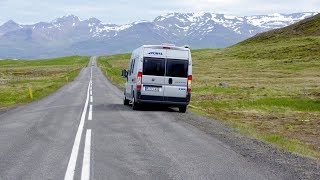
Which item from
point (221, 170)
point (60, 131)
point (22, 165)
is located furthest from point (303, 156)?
point (60, 131)

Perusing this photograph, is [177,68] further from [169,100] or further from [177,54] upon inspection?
Result: [169,100]

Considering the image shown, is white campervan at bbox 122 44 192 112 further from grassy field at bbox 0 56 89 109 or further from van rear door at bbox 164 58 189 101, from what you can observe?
grassy field at bbox 0 56 89 109

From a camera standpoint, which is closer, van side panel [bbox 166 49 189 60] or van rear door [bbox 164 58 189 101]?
van rear door [bbox 164 58 189 101]

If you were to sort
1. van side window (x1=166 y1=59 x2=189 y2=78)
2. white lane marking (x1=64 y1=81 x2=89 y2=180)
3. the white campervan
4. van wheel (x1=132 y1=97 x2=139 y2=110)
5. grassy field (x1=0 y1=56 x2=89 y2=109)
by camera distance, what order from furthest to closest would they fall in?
grassy field (x1=0 y1=56 x2=89 y2=109), van wheel (x1=132 y1=97 x2=139 y2=110), van side window (x1=166 y1=59 x2=189 y2=78), the white campervan, white lane marking (x1=64 y1=81 x2=89 y2=180)

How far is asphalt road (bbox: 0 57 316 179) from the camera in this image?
8.76 meters

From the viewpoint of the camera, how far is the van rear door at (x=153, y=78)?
21625mm

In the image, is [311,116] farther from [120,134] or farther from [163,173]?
[163,173]

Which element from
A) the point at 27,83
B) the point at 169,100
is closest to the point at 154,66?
the point at 169,100

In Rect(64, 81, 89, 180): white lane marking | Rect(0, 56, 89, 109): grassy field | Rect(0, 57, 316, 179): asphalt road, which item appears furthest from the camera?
Rect(0, 56, 89, 109): grassy field

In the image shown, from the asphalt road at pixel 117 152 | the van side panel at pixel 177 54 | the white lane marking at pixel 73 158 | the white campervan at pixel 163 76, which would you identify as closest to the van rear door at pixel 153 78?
the white campervan at pixel 163 76

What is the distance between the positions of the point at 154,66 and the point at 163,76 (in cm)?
62

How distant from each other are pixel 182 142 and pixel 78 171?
170 inches

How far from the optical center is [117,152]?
35.7 ft

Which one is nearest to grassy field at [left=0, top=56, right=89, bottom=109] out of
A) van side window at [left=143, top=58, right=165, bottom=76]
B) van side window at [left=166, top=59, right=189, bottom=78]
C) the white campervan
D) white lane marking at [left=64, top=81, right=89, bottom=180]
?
the white campervan
